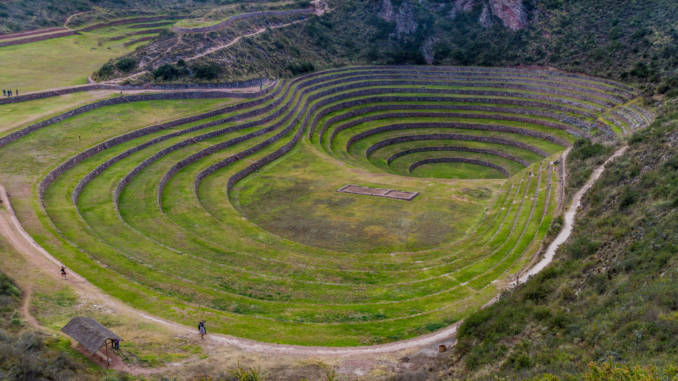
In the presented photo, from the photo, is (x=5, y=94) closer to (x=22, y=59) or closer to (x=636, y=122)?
(x=22, y=59)

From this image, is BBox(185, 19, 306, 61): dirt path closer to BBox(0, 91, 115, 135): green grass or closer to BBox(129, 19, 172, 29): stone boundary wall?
BBox(0, 91, 115, 135): green grass

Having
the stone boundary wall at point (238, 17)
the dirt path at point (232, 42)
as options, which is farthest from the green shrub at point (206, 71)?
the stone boundary wall at point (238, 17)

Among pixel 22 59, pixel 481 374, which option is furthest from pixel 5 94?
pixel 481 374

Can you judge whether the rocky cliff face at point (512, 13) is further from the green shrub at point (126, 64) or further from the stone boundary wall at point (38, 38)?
the stone boundary wall at point (38, 38)

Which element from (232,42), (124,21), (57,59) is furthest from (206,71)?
(124,21)

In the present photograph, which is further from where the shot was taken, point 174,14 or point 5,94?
point 174,14

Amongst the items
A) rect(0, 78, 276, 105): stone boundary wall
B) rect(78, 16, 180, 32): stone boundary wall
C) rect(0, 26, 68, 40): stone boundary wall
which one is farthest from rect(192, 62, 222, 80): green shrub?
rect(78, 16, 180, 32): stone boundary wall
